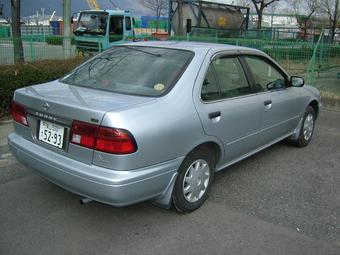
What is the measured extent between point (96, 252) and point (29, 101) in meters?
1.42

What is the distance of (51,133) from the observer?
331 cm

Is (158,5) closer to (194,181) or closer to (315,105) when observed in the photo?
(315,105)

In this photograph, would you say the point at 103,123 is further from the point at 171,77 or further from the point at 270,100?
the point at 270,100

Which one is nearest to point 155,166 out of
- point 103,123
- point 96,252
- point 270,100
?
point 103,123

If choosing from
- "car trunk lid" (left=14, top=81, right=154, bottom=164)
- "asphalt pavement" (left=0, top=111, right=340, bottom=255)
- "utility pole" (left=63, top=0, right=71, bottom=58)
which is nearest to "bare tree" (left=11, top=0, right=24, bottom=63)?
"utility pole" (left=63, top=0, right=71, bottom=58)

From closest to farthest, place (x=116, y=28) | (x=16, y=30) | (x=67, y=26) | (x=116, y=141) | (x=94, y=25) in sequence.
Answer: (x=116, y=141)
(x=16, y=30)
(x=67, y=26)
(x=94, y=25)
(x=116, y=28)

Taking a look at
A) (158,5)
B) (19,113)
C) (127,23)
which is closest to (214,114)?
(19,113)

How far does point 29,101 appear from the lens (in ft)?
11.5

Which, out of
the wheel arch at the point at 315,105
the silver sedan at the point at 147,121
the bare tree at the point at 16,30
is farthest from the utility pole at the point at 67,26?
the silver sedan at the point at 147,121

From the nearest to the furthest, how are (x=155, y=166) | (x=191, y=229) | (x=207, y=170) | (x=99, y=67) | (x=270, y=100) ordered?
(x=155, y=166)
(x=191, y=229)
(x=207, y=170)
(x=99, y=67)
(x=270, y=100)

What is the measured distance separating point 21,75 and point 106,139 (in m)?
4.60

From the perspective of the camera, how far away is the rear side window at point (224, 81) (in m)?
3.75

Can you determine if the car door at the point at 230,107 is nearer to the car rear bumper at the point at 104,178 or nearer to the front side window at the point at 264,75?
A: the front side window at the point at 264,75

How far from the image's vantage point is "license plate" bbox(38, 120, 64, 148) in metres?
3.23
